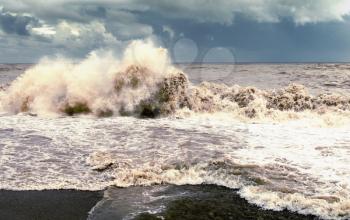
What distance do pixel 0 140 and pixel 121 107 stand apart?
21.8 feet

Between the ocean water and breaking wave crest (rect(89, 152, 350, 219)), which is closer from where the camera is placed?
breaking wave crest (rect(89, 152, 350, 219))

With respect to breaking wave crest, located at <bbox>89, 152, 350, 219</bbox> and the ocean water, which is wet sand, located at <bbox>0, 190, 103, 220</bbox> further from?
breaking wave crest, located at <bbox>89, 152, 350, 219</bbox>

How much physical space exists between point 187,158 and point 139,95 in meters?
9.22

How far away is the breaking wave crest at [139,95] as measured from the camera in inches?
740

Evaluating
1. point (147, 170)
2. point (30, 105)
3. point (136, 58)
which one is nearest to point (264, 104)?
point (136, 58)

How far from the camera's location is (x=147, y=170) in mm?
9742

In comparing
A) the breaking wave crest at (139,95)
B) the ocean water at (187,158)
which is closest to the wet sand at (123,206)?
the ocean water at (187,158)

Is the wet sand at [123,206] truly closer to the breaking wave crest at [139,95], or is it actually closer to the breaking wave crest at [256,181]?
the breaking wave crest at [256,181]

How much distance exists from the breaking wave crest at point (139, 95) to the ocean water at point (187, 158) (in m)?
2.00

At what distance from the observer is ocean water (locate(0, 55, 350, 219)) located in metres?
8.44

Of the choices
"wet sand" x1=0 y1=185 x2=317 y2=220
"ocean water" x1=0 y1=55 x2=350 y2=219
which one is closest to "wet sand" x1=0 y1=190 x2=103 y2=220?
"wet sand" x1=0 y1=185 x2=317 y2=220

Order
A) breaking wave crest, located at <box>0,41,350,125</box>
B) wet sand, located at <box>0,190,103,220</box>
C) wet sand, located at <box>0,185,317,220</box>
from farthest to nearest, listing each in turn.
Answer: breaking wave crest, located at <box>0,41,350,125</box> < wet sand, located at <box>0,190,103,220</box> < wet sand, located at <box>0,185,317,220</box>

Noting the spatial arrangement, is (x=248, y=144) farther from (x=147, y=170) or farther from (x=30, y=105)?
(x=30, y=105)

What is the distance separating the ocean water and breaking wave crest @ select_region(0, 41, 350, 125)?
2002mm
